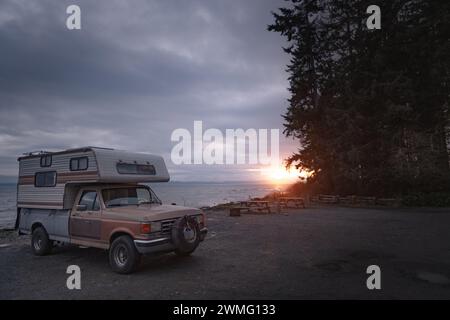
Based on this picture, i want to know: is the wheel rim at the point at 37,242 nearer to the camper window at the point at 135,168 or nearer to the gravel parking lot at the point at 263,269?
the gravel parking lot at the point at 263,269

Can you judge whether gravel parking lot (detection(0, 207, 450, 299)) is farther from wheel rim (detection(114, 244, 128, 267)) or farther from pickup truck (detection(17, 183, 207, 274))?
pickup truck (detection(17, 183, 207, 274))

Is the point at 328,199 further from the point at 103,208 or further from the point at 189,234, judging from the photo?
the point at 103,208

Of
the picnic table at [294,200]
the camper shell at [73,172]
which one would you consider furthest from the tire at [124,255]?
the picnic table at [294,200]

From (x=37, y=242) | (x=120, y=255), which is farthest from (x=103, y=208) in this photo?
(x=37, y=242)

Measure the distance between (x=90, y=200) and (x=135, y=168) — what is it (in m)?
1.57

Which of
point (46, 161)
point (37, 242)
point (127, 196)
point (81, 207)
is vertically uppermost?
point (46, 161)

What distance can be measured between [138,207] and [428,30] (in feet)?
94.9

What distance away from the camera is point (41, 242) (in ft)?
33.7

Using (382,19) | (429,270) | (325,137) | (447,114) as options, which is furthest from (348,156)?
(429,270)

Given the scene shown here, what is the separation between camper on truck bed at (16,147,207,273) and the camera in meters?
7.89

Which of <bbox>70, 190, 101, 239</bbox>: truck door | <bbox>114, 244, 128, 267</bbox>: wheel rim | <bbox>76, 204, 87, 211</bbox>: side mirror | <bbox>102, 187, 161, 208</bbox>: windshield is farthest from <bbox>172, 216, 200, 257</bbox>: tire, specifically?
<bbox>76, 204, 87, 211</bbox>: side mirror

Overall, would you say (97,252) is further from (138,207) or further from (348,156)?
(348,156)

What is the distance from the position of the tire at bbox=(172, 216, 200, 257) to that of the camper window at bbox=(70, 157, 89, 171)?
3211 mm

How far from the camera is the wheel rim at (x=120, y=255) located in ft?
26.1
